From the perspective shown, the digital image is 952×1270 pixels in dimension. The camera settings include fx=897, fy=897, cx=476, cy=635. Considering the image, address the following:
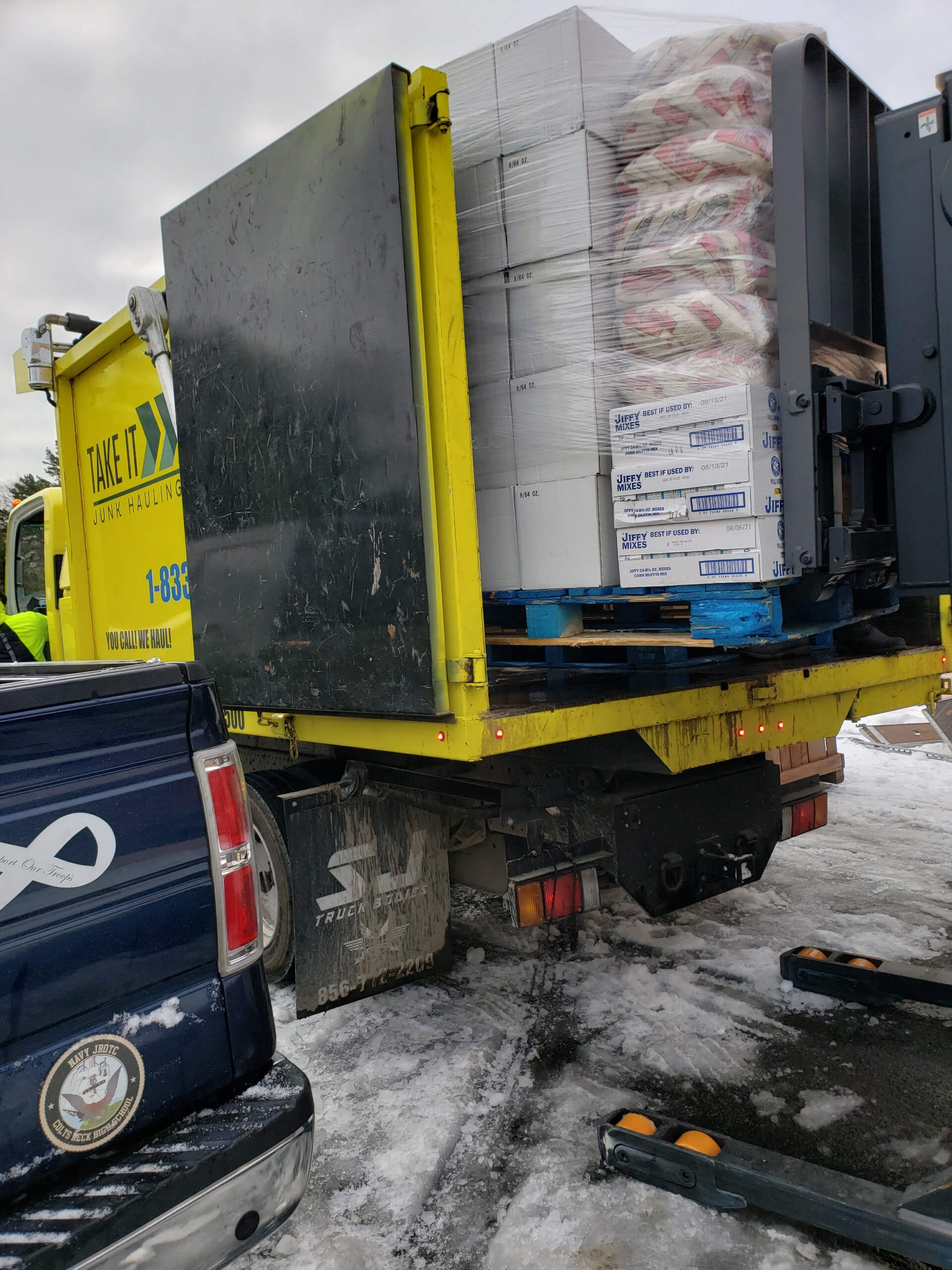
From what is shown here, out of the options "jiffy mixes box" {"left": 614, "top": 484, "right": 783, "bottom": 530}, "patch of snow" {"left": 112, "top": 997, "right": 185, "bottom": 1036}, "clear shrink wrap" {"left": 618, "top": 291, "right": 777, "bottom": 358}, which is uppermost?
"clear shrink wrap" {"left": 618, "top": 291, "right": 777, "bottom": 358}

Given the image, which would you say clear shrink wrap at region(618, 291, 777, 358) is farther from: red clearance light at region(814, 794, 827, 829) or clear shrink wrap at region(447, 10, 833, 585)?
red clearance light at region(814, 794, 827, 829)

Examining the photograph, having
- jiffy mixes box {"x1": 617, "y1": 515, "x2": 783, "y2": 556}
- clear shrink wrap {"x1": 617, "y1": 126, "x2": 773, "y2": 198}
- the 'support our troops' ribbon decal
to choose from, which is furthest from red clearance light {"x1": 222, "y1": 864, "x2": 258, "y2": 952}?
clear shrink wrap {"x1": 617, "y1": 126, "x2": 773, "y2": 198}

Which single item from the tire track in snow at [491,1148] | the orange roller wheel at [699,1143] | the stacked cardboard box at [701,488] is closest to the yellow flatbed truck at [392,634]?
the stacked cardboard box at [701,488]

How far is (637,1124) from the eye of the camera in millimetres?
2537

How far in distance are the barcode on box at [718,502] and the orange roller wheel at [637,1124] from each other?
5.63 feet

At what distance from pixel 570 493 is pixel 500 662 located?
0.98 m

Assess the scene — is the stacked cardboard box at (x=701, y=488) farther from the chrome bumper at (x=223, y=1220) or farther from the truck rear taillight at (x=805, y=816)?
the truck rear taillight at (x=805, y=816)

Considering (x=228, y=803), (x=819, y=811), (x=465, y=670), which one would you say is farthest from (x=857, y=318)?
(x=228, y=803)

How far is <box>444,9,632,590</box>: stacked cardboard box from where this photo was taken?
252 centimetres

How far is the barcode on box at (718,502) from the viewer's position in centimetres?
231

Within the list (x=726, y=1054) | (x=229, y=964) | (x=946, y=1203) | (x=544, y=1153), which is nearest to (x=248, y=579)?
(x=229, y=964)

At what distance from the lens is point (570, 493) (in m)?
2.61

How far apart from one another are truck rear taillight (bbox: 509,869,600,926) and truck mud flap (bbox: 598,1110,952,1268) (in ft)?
2.23

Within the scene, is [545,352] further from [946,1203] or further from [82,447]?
[82,447]
